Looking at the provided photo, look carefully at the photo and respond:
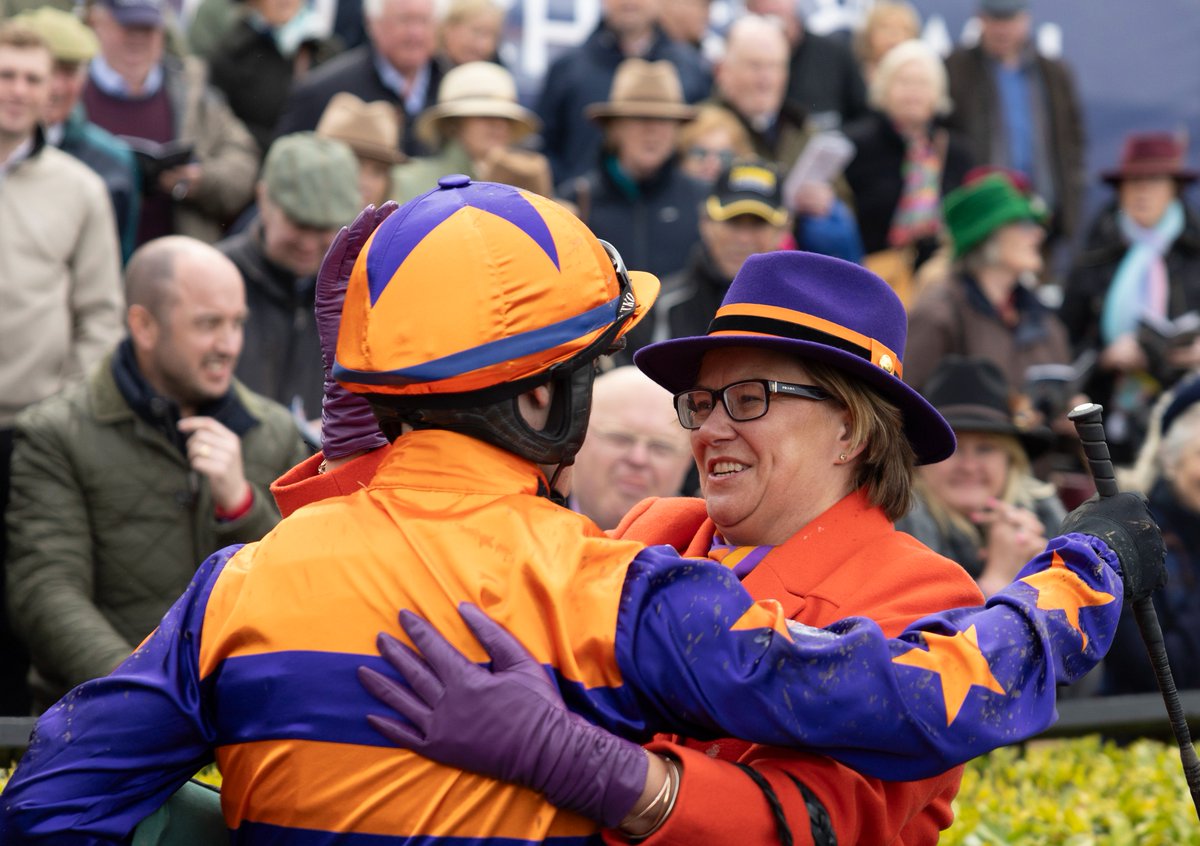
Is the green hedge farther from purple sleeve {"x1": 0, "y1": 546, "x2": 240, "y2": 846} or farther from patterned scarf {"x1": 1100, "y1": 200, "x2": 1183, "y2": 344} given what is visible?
patterned scarf {"x1": 1100, "y1": 200, "x2": 1183, "y2": 344}

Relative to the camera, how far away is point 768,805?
9.46 feet

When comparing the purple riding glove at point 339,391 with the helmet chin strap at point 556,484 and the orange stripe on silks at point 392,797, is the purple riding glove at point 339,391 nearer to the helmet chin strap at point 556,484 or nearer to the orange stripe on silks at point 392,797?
the helmet chin strap at point 556,484

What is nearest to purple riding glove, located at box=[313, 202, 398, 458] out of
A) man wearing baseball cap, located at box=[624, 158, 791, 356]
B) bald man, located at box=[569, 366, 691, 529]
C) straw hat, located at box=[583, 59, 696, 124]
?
bald man, located at box=[569, 366, 691, 529]

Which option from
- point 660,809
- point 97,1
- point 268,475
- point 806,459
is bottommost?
point 268,475

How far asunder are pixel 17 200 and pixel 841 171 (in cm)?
455

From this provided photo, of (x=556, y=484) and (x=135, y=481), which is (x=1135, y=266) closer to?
(x=135, y=481)

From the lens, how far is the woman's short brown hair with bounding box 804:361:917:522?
3.52 m

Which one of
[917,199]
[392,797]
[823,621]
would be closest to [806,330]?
[823,621]

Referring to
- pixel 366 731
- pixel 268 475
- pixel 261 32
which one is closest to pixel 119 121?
pixel 261 32

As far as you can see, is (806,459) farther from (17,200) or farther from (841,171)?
(841,171)

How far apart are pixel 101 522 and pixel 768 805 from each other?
3.62 metres

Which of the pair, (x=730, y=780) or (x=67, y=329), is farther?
(x=67, y=329)

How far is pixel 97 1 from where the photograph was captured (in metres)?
8.04

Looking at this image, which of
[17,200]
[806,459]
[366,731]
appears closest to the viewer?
[366,731]
